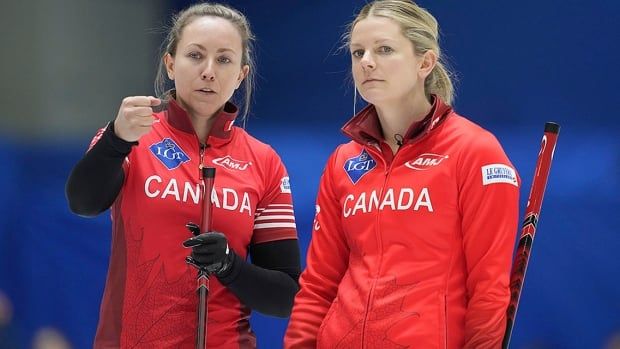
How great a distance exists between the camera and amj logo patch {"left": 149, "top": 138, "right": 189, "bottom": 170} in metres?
2.32

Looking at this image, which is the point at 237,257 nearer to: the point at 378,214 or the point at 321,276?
the point at 321,276

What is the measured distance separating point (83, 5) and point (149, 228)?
3.39 meters

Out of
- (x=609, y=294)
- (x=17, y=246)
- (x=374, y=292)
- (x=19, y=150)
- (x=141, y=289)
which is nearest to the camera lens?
(x=374, y=292)

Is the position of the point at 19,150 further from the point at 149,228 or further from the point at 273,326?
the point at 149,228

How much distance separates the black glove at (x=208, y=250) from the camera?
2.12 metres

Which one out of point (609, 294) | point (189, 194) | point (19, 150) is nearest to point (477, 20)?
point (609, 294)

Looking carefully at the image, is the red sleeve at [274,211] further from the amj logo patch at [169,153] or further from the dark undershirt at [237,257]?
the amj logo patch at [169,153]

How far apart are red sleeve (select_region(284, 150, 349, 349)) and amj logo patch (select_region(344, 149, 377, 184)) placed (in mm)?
65

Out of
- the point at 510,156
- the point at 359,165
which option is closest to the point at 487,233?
the point at 359,165

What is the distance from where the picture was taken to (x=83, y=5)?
17.5 ft

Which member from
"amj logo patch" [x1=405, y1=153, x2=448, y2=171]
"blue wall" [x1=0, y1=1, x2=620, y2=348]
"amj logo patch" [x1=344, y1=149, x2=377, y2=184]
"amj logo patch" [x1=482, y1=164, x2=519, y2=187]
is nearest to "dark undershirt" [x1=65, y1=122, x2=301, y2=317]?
"amj logo patch" [x1=344, y1=149, x2=377, y2=184]

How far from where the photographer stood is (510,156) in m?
3.35

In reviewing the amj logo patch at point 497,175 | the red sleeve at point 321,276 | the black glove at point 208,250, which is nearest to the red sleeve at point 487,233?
the amj logo patch at point 497,175

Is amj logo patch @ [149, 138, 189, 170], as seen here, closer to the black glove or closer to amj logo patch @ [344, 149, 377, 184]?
the black glove
